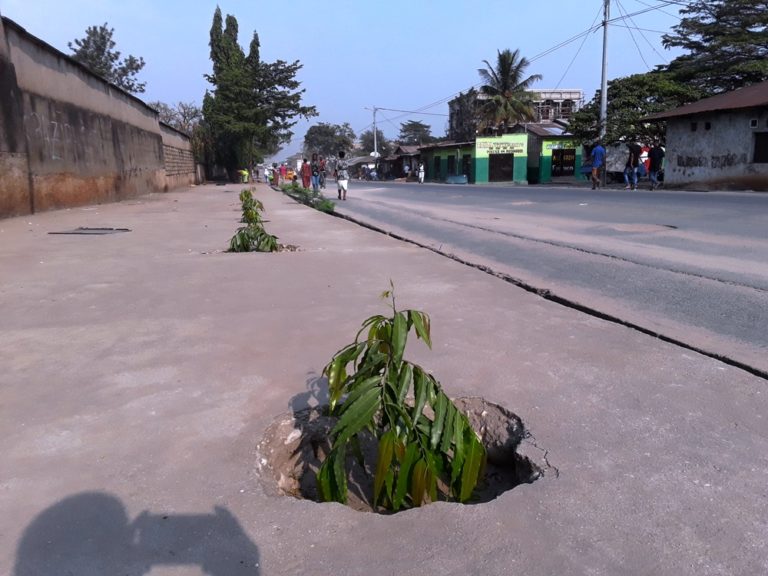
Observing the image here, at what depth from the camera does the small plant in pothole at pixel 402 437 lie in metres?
2.07

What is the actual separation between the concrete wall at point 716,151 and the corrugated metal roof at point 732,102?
408 mm

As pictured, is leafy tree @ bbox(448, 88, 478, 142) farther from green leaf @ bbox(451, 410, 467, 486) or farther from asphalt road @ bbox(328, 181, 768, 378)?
green leaf @ bbox(451, 410, 467, 486)

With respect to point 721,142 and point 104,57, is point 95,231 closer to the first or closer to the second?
point 721,142

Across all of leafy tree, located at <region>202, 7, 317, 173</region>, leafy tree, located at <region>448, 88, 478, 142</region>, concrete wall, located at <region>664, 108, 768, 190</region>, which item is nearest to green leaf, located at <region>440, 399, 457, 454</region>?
concrete wall, located at <region>664, 108, 768, 190</region>

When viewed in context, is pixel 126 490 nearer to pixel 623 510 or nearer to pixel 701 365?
pixel 623 510

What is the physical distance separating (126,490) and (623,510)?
1.67 metres

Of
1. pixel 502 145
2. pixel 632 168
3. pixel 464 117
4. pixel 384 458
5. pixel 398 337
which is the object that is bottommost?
pixel 384 458

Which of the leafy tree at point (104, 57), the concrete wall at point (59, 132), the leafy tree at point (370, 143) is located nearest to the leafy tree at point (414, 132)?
the leafy tree at point (370, 143)

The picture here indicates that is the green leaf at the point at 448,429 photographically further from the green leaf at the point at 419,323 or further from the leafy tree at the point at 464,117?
the leafy tree at the point at 464,117

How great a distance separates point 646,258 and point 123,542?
6.87 meters

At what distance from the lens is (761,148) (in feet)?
73.5

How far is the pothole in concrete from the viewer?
2354 mm

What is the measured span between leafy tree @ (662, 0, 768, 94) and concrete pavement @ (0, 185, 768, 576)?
108 ft

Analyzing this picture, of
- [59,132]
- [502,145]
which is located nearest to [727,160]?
[502,145]
